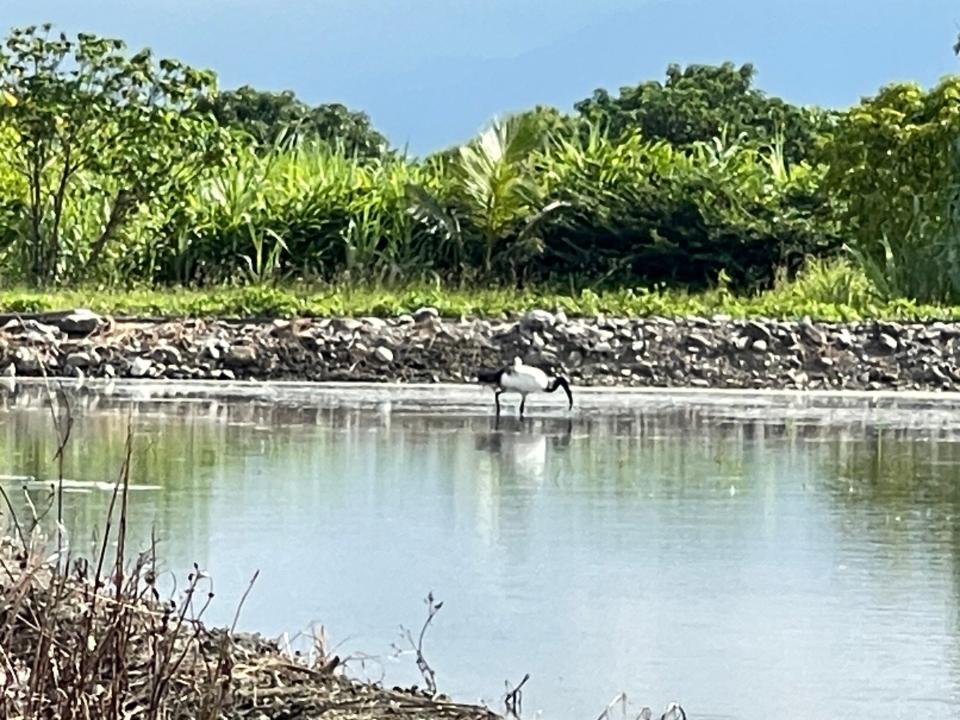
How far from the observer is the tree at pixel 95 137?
3347cm

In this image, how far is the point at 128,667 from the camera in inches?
266

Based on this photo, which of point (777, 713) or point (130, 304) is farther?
point (130, 304)

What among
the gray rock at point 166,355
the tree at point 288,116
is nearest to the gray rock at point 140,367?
the gray rock at point 166,355

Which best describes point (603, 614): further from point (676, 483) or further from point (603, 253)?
point (603, 253)

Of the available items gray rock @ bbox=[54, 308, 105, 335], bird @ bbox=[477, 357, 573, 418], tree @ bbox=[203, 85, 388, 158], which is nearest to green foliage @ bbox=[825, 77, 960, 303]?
bird @ bbox=[477, 357, 573, 418]

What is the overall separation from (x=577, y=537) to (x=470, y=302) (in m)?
16.4

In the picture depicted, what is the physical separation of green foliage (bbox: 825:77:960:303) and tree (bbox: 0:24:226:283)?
9.57m

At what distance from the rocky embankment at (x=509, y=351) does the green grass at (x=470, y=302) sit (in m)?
0.79

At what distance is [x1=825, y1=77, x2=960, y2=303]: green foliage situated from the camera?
3269cm

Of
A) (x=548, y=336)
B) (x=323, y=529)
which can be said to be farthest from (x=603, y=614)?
(x=548, y=336)

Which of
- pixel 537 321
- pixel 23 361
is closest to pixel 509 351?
pixel 537 321

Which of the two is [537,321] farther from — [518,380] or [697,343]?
[518,380]

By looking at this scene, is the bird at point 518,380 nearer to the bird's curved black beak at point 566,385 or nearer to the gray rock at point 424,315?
the bird's curved black beak at point 566,385

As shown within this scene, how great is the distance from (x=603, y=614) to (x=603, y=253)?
23.8 m
